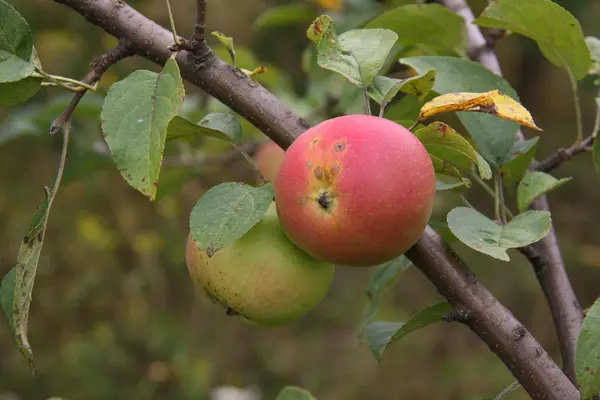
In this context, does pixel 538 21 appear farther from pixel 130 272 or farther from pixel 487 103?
pixel 130 272

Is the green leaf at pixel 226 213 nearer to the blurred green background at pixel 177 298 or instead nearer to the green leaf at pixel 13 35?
the green leaf at pixel 13 35

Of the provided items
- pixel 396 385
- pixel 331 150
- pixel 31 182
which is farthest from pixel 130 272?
pixel 331 150

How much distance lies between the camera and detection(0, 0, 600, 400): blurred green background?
188cm

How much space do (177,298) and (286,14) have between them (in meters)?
1.25

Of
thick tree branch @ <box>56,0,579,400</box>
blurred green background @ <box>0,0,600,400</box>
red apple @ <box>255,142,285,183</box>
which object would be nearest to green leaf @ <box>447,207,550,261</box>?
thick tree branch @ <box>56,0,579,400</box>

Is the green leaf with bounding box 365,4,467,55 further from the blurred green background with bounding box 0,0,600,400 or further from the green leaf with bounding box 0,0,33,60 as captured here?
the blurred green background with bounding box 0,0,600,400

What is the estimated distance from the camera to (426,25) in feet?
2.69

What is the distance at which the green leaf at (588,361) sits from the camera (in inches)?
18.2

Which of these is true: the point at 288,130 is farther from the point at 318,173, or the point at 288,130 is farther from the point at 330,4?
the point at 330,4

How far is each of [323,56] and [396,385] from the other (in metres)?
1.87

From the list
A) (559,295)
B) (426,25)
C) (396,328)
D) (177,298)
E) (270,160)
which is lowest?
(177,298)

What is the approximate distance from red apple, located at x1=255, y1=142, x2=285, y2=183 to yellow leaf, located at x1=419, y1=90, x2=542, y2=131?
0.55 metres

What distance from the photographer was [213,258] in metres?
0.61

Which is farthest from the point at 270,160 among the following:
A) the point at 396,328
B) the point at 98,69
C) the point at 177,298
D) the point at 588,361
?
the point at 177,298
